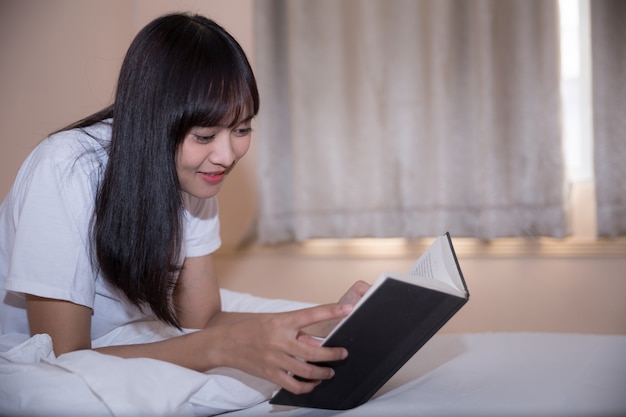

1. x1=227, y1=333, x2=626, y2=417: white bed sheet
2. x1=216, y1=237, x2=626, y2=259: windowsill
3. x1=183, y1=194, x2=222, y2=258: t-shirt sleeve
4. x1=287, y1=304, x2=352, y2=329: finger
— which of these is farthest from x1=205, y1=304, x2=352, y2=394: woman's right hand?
x1=216, y1=237, x2=626, y2=259: windowsill

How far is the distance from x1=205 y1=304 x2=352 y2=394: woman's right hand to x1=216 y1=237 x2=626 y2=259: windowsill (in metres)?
1.60

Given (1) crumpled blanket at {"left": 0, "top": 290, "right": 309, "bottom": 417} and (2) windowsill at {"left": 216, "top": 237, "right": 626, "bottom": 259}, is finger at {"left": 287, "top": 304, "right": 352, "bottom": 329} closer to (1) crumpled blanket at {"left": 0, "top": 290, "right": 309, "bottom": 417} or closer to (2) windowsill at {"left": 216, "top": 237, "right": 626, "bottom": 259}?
(1) crumpled blanket at {"left": 0, "top": 290, "right": 309, "bottom": 417}

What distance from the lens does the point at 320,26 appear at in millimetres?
2529

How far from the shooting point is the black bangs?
1042 mm

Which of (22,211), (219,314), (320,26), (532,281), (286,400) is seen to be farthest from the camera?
(320,26)

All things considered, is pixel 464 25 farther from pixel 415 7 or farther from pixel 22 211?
pixel 22 211

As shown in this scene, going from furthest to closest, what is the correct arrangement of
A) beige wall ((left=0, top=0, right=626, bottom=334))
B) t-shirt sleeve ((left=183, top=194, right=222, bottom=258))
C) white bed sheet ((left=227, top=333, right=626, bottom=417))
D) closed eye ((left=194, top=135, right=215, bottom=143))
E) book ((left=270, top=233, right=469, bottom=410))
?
beige wall ((left=0, top=0, right=626, bottom=334)), t-shirt sleeve ((left=183, top=194, right=222, bottom=258)), closed eye ((left=194, top=135, right=215, bottom=143)), white bed sheet ((left=227, top=333, right=626, bottom=417)), book ((left=270, top=233, right=469, bottom=410))

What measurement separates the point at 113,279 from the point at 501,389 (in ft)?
2.21

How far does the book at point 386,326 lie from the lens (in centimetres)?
79

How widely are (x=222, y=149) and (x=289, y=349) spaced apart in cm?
41

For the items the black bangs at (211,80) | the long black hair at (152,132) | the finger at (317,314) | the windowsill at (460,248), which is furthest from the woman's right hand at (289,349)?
the windowsill at (460,248)

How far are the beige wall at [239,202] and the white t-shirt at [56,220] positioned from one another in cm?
113

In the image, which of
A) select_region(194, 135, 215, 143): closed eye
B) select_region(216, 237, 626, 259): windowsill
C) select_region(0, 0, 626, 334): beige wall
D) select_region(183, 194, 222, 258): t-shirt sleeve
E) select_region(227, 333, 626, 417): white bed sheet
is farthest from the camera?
select_region(216, 237, 626, 259): windowsill

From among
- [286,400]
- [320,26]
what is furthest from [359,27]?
[286,400]
